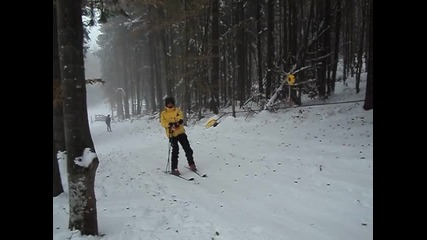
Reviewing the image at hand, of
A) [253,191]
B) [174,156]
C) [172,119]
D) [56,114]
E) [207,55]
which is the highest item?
[207,55]

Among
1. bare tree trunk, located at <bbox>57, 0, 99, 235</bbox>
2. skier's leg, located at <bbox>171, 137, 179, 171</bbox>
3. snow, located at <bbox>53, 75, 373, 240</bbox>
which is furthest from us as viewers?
skier's leg, located at <bbox>171, 137, 179, 171</bbox>

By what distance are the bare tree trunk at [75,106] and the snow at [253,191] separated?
0.82 m

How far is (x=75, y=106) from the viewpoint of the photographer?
190 inches

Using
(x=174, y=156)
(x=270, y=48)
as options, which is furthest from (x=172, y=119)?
(x=270, y=48)

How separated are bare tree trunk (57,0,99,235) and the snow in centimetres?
82

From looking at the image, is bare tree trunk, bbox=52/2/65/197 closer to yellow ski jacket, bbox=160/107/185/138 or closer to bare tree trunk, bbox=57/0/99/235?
bare tree trunk, bbox=57/0/99/235

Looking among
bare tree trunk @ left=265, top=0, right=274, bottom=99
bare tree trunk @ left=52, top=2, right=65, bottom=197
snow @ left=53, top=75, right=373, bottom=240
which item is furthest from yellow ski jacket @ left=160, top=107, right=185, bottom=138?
bare tree trunk @ left=265, top=0, right=274, bottom=99

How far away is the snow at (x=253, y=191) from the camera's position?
539cm

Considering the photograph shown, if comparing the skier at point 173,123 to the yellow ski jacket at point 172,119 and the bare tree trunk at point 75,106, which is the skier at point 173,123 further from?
the bare tree trunk at point 75,106

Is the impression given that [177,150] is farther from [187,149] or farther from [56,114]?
[56,114]

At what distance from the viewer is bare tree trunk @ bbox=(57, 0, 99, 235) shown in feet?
15.6

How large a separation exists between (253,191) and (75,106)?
4.34 m
